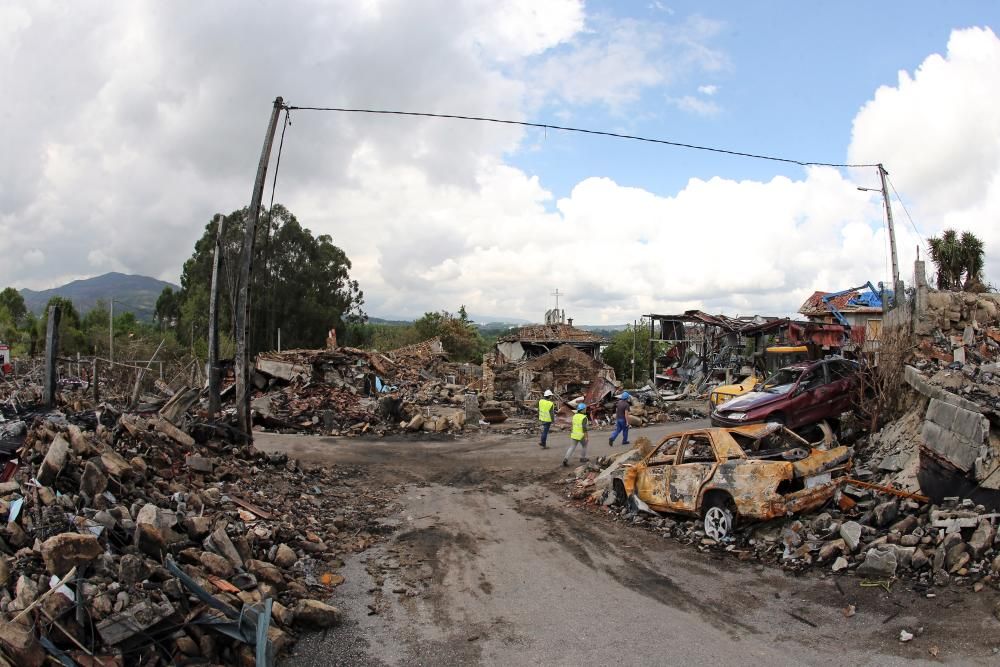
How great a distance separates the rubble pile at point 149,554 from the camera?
4.93 meters

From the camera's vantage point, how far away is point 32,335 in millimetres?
57406

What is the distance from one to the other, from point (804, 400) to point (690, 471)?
5.59 meters

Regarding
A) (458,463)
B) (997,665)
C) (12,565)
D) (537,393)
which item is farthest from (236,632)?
(537,393)

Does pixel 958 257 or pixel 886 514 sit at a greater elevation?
pixel 958 257

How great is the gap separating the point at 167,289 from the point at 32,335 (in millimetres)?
18611

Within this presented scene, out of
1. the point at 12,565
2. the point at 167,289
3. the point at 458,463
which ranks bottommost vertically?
the point at 458,463

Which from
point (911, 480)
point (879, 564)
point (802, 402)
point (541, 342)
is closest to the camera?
point (879, 564)

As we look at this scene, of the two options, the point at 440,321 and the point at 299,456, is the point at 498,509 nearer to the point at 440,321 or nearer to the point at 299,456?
the point at 299,456

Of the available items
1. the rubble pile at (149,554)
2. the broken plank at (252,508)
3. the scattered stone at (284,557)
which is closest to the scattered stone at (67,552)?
the rubble pile at (149,554)

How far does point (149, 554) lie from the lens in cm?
616

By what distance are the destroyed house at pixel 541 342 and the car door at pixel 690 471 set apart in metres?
39.9

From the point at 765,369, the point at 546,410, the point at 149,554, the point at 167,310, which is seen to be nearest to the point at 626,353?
the point at 765,369

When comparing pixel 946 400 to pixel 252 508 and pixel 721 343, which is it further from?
pixel 721 343

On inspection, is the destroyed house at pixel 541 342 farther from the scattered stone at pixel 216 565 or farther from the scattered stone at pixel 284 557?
the scattered stone at pixel 216 565
